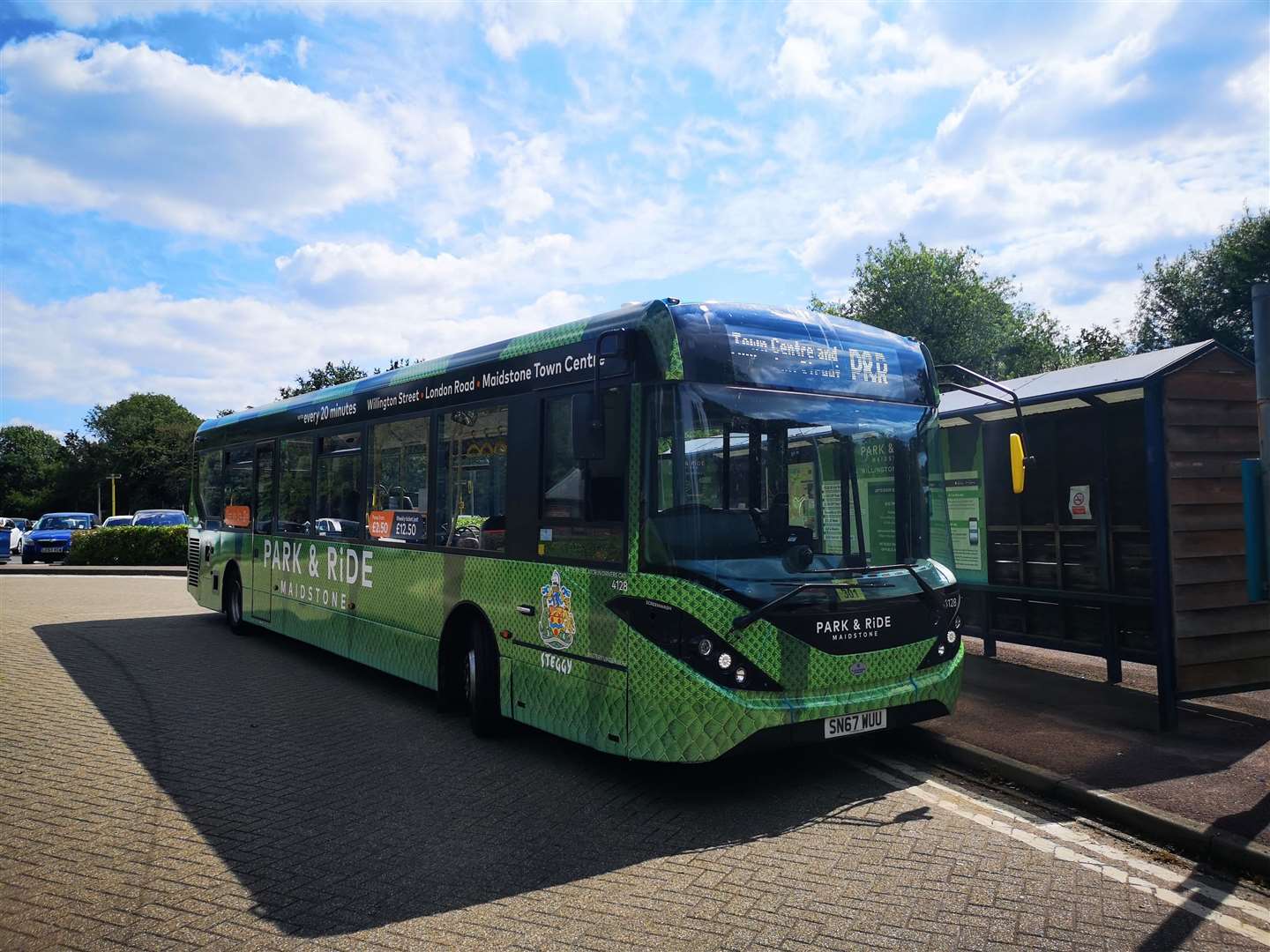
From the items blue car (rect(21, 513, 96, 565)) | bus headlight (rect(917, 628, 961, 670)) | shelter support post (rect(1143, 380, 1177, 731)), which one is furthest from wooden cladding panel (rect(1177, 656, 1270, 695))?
blue car (rect(21, 513, 96, 565))

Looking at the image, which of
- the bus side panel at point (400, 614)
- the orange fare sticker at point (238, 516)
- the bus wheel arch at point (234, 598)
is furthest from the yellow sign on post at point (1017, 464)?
the bus wheel arch at point (234, 598)

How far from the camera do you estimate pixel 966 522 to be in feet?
32.4

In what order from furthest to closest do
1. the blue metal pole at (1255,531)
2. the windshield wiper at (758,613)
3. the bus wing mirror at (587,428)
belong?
the blue metal pole at (1255,531) → the bus wing mirror at (587,428) → the windshield wiper at (758,613)

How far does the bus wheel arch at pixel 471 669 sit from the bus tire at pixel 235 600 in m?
6.24

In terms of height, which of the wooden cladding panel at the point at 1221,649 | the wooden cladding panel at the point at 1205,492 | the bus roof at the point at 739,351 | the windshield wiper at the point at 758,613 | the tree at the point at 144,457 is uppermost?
the tree at the point at 144,457

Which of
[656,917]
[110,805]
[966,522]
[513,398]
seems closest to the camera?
[656,917]

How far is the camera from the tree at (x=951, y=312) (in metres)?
50.2

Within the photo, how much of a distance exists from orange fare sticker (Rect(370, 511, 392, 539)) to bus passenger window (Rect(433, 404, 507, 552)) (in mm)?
980

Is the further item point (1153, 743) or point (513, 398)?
point (513, 398)

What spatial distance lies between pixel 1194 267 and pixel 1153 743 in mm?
41460

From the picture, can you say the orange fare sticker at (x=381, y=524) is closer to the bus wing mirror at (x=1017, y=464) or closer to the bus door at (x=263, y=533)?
the bus door at (x=263, y=533)

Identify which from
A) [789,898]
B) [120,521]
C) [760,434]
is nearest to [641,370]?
[760,434]

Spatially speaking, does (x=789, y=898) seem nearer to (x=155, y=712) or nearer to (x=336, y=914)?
(x=336, y=914)

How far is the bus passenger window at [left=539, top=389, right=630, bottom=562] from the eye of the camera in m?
5.66
